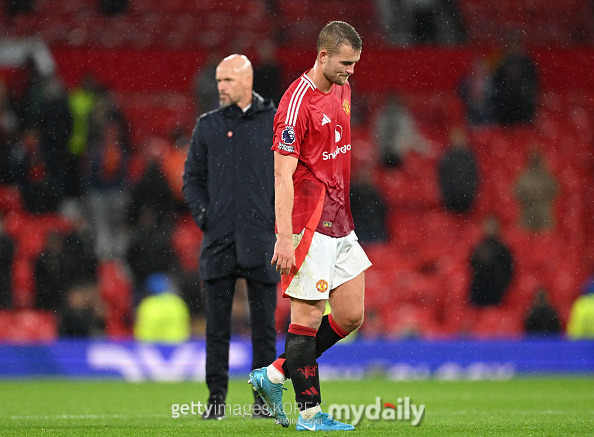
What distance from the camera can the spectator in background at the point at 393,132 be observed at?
17.8 meters

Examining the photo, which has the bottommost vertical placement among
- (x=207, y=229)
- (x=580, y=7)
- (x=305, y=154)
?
(x=207, y=229)

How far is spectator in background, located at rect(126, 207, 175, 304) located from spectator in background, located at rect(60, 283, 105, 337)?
975mm

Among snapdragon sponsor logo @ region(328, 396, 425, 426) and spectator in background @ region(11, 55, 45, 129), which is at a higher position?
spectator in background @ region(11, 55, 45, 129)

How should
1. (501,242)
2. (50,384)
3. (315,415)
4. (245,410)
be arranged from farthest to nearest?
(501,242), (50,384), (245,410), (315,415)

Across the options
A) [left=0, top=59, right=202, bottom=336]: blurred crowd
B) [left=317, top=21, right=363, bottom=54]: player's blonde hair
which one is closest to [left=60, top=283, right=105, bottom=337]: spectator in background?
[left=0, top=59, right=202, bottom=336]: blurred crowd

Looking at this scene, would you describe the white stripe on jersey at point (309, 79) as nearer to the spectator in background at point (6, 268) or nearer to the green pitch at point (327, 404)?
the green pitch at point (327, 404)

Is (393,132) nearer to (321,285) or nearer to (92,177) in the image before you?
(92,177)

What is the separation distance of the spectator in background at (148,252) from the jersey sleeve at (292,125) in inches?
365

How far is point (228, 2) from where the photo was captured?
19.6 metres

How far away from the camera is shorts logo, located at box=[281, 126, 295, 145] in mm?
5918

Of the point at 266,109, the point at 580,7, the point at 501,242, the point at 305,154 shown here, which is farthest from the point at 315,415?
the point at 580,7

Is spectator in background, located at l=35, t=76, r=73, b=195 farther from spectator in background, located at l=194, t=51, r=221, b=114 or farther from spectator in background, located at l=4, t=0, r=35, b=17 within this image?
spectator in background, located at l=4, t=0, r=35, b=17

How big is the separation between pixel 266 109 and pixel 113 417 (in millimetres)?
2507

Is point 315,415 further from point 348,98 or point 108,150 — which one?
point 108,150
